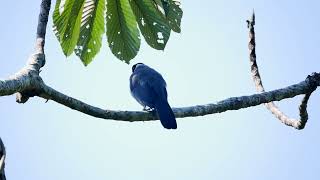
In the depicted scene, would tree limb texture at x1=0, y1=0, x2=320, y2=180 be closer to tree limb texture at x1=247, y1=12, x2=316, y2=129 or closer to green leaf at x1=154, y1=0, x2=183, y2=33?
tree limb texture at x1=247, y1=12, x2=316, y2=129

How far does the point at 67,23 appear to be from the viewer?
5.02 m

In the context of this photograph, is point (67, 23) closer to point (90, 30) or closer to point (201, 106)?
point (90, 30)

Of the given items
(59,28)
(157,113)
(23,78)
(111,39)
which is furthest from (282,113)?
(23,78)

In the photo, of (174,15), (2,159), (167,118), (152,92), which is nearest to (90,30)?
(174,15)

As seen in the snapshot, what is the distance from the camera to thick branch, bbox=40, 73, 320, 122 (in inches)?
161

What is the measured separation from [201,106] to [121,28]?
43.4 inches

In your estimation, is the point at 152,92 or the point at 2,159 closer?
the point at 2,159

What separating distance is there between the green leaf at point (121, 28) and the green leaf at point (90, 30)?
0.22 feet

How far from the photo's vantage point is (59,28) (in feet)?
16.4

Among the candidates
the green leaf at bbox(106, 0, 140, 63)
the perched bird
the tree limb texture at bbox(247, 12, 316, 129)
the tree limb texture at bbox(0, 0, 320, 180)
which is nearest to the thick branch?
the tree limb texture at bbox(0, 0, 320, 180)

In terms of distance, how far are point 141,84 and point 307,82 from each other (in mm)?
2419

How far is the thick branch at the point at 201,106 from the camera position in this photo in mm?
4082

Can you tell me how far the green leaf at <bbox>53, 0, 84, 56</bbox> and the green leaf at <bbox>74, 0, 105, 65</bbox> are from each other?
0.14m

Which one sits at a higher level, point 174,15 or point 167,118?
point 174,15
